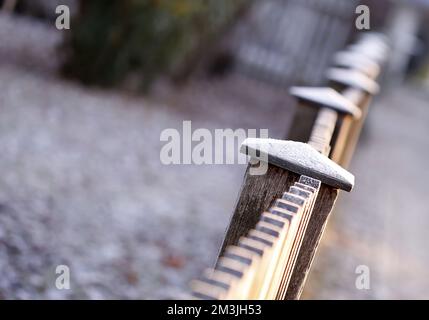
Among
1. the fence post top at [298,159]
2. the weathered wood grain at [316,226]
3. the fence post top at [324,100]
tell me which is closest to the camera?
the fence post top at [298,159]

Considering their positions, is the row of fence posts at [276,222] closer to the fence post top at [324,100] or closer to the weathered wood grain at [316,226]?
the weathered wood grain at [316,226]

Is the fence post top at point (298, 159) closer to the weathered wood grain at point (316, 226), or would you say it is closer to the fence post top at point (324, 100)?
the weathered wood grain at point (316, 226)

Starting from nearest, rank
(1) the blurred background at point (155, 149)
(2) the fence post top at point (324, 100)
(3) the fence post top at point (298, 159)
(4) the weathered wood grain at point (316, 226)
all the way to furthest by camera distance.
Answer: (3) the fence post top at point (298, 159)
(4) the weathered wood grain at point (316, 226)
(2) the fence post top at point (324, 100)
(1) the blurred background at point (155, 149)

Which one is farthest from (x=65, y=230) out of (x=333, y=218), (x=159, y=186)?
(x=333, y=218)

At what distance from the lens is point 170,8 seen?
10227 millimetres

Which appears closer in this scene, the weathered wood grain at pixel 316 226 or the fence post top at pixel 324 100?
the weathered wood grain at pixel 316 226

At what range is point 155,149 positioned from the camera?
9.01 m

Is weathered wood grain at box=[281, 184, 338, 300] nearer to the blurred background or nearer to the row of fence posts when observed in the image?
the row of fence posts

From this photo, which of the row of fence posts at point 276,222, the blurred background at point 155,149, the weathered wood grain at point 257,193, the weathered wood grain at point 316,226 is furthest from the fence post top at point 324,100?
the blurred background at point 155,149

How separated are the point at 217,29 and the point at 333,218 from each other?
17.6ft

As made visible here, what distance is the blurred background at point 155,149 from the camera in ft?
18.3

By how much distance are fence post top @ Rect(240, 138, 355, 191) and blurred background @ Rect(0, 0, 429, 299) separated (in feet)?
9.09

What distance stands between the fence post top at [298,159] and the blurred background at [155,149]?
277cm

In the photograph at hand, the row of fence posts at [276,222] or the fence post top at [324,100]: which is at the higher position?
the fence post top at [324,100]
